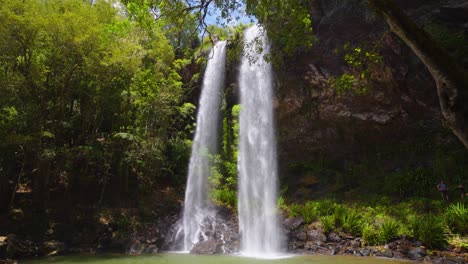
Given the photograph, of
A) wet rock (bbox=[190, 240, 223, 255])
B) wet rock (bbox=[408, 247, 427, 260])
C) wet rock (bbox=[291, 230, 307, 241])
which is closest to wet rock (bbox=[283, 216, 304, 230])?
wet rock (bbox=[291, 230, 307, 241])

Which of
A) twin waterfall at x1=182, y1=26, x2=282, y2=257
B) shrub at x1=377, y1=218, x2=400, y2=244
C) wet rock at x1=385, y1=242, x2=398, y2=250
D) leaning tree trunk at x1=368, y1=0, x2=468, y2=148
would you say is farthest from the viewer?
twin waterfall at x1=182, y1=26, x2=282, y2=257

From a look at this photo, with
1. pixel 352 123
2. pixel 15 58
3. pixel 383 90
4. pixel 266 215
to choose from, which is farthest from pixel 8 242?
pixel 383 90

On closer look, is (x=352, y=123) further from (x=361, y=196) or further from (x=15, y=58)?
(x=15, y=58)

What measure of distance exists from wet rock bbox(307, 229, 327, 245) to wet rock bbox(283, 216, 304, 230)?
0.67m

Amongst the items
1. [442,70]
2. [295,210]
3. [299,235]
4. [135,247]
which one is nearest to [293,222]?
[295,210]

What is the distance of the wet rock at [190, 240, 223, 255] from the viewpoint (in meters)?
12.0

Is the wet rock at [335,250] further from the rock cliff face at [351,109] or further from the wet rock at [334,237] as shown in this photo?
the rock cliff face at [351,109]

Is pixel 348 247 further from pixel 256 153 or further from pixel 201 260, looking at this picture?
pixel 256 153

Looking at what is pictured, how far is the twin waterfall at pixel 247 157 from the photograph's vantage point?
14.2m

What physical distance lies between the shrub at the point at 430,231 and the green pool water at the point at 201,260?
1.29 m

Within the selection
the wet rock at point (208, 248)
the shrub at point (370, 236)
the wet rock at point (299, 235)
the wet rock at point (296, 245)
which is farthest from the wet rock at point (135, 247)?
the shrub at point (370, 236)

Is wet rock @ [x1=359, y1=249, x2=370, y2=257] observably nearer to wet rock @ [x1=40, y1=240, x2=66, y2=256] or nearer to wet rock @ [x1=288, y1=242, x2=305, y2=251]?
wet rock @ [x1=288, y1=242, x2=305, y2=251]

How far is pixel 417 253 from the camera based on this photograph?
9812 millimetres

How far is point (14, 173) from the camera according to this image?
1541 cm
